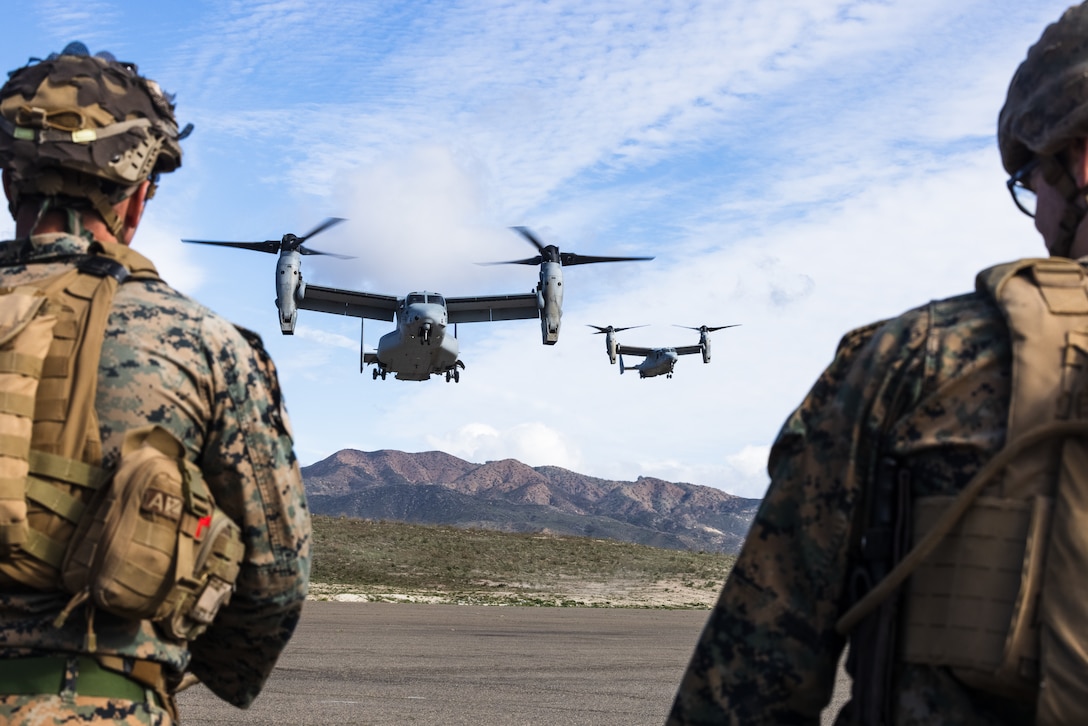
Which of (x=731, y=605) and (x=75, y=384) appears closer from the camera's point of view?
(x=731, y=605)

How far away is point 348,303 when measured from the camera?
51469 millimetres

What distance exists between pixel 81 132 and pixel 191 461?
84 cm

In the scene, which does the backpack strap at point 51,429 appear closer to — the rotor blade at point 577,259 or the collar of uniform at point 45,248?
the collar of uniform at point 45,248

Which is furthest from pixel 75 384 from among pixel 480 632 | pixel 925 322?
pixel 480 632

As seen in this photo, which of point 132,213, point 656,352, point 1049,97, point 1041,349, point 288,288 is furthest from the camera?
point 656,352

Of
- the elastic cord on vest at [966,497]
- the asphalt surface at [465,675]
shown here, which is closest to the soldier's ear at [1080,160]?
the elastic cord on vest at [966,497]

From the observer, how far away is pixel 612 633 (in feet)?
64.5

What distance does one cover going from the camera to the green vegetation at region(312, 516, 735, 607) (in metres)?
38.5

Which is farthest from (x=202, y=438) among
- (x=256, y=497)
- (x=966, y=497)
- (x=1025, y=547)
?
(x=1025, y=547)

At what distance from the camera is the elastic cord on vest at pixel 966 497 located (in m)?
2.15

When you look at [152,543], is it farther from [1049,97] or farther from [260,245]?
[260,245]

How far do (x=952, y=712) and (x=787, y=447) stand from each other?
1.93 feet

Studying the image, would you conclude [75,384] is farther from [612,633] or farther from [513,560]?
[513,560]

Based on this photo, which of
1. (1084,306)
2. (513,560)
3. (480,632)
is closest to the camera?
(1084,306)
